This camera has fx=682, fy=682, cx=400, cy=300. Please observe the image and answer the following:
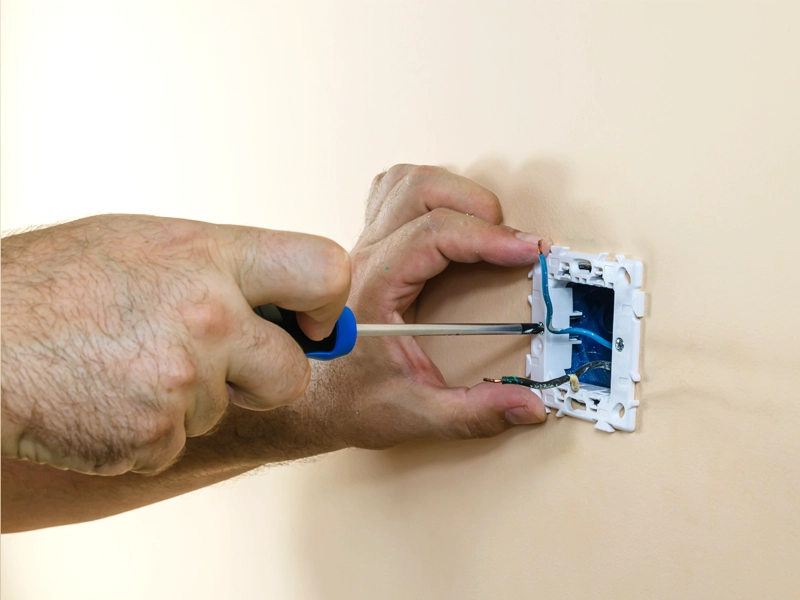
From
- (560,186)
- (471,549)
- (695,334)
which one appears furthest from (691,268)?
(471,549)

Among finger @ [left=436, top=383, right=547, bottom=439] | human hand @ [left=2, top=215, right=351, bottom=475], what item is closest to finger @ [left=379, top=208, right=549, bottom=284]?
finger @ [left=436, top=383, right=547, bottom=439]

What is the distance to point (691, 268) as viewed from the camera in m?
0.59

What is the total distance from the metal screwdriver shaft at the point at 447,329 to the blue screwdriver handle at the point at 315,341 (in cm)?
2

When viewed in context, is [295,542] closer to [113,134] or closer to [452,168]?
[452,168]

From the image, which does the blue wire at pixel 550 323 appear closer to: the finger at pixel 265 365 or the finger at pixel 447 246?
the finger at pixel 447 246

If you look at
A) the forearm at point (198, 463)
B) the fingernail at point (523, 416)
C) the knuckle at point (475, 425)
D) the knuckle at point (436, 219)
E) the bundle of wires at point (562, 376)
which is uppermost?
the knuckle at point (436, 219)

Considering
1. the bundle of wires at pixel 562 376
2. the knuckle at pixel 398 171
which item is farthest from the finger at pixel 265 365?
the knuckle at pixel 398 171

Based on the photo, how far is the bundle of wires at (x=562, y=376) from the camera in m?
0.68

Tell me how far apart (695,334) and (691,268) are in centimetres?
6

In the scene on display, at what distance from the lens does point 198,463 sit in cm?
97

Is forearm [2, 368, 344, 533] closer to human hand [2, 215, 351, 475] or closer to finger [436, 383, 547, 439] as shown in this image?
finger [436, 383, 547, 439]

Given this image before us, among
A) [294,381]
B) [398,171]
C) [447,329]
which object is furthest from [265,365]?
[398,171]

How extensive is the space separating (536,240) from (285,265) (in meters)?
0.31

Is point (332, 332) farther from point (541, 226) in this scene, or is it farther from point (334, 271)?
point (541, 226)
